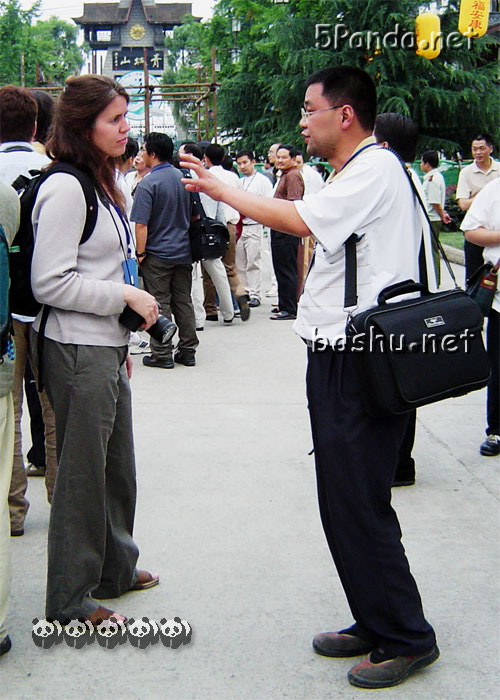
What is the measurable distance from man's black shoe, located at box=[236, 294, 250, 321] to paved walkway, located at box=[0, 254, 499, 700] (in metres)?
3.46

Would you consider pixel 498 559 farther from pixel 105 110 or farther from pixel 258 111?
pixel 258 111

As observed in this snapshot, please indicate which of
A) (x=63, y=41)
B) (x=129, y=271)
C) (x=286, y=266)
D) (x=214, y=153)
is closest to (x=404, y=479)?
(x=129, y=271)

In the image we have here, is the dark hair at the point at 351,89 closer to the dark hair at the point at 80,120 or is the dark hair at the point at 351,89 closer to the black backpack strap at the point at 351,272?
the black backpack strap at the point at 351,272

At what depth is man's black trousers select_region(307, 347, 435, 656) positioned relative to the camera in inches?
112

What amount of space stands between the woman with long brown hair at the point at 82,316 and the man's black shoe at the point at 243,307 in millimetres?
6791

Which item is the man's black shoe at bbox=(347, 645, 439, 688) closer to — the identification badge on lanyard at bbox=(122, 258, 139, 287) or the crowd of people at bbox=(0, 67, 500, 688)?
the crowd of people at bbox=(0, 67, 500, 688)

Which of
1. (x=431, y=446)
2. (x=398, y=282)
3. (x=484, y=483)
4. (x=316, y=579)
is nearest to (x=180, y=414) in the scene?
(x=431, y=446)

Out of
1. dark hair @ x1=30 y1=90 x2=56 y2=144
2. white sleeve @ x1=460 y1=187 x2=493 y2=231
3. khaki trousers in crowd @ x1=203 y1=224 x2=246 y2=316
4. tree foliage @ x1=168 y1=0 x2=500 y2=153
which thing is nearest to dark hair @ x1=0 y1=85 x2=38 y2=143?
dark hair @ x1=30 y1=90 x2=56 y2=144

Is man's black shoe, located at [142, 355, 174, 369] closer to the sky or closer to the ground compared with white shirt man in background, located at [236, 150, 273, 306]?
closer to the ground

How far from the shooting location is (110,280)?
3.19m

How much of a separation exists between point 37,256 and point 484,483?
9.60ft

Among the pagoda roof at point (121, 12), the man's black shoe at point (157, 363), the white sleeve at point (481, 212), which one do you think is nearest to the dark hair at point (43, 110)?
the white sleeve at point (481, 212)

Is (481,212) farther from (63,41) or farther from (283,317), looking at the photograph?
(63,41)

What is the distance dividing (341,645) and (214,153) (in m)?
7.92
